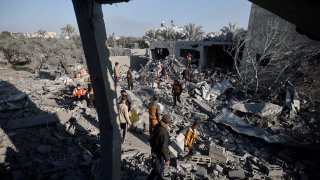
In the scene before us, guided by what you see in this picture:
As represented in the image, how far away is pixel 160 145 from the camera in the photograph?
4465 millimetres

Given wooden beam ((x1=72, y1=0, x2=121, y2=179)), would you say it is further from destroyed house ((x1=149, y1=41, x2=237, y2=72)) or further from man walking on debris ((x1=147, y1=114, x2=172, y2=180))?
destroyed house ((x1=149, y1=41, x2=237, y2=72))

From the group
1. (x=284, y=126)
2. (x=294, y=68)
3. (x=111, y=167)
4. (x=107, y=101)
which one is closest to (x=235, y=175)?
(x=111, y=167)

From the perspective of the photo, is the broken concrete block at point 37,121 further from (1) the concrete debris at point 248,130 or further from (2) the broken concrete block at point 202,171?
(1) the concrete debris at point 248,130

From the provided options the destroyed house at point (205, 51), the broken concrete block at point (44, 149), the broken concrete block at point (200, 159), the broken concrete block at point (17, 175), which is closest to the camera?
the broken concrete block at point (17, 175)

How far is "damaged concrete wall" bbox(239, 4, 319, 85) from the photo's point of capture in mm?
12258

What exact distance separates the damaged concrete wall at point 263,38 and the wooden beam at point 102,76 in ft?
30.9

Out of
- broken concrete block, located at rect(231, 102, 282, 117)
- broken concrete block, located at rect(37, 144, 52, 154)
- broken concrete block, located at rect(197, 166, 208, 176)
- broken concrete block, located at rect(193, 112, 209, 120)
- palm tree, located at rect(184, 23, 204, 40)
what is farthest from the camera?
palm tree, located at rect(184, 23, 204, 40)

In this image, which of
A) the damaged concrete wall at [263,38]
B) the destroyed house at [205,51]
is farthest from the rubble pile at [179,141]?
the destroyed house at [205,51]

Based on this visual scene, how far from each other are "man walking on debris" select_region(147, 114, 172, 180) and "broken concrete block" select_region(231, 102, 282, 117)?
6097 millimetres

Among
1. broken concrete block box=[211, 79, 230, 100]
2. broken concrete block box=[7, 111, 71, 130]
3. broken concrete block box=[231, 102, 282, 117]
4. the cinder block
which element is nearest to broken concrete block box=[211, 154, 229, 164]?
the cinder block

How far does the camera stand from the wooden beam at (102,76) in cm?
401

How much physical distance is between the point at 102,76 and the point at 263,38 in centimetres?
1140

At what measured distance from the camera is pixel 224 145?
756cm

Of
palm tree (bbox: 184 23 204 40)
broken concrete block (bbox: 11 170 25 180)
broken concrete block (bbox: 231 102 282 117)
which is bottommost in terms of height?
Answer: broken concrete block (bbox: 11 170 25 180)
